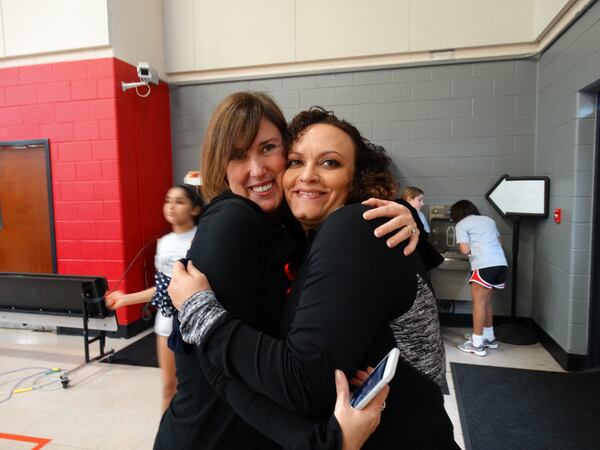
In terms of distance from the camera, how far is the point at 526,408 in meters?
2.84

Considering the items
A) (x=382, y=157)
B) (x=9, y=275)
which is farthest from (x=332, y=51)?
(x=9, y=275)

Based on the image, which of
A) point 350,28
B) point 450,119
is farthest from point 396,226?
point 350,28

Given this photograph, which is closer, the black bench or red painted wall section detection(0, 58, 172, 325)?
the black bench

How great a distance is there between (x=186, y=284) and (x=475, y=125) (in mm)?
4355

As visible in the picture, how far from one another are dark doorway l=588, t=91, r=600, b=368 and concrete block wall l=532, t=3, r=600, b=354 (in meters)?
0.03

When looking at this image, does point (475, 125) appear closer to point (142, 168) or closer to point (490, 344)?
point (490, 344)

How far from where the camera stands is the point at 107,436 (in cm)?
251

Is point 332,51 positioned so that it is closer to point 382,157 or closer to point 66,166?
point 66,166

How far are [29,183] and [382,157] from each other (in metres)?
4.68

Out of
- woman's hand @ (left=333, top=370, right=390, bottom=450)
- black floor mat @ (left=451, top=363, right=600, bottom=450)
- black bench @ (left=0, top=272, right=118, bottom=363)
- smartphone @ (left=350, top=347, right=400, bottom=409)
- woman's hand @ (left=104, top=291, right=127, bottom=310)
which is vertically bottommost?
black floor mat @ (left=451, top=363, right=600, bottom=450)

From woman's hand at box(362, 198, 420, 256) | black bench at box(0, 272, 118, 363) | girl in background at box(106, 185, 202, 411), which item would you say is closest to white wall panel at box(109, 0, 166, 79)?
girl in background at box(106, 185, 202, 411)

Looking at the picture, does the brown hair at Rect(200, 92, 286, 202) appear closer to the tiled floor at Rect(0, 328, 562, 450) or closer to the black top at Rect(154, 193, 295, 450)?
the black top at Rect(154, 193, 295, 450)

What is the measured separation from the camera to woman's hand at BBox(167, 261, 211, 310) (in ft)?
2.74

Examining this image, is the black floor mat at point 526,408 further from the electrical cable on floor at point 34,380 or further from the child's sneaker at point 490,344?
the electrical cable on floor at point 34,380
